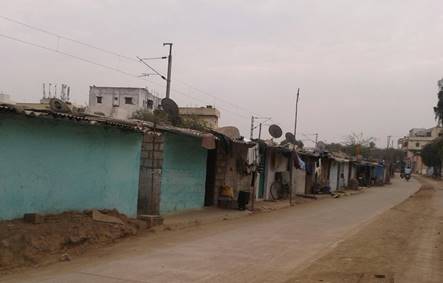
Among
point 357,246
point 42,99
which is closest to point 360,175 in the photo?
point 42,99

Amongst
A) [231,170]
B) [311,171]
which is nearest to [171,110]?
[231,170]

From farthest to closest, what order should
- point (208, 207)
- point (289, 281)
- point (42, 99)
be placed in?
point (42, 99) → point (208, 207) → point (289, 281)

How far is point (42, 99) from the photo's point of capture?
35.0 metres

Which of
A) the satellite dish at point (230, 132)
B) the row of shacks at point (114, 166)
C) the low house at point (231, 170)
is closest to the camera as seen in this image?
the row of shacks at point (114, 166)

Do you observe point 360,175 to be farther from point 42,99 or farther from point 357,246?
point 357,246

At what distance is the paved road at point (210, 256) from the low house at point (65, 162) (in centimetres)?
182

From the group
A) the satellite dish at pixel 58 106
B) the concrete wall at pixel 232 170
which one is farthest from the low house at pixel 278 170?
the satellite dish at pixel 58 106

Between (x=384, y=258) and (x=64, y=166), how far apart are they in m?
7.30

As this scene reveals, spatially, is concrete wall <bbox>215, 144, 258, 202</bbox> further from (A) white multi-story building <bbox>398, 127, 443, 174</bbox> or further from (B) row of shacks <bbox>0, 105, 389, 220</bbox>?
(A) white multi-story building <bbox>398, 127, 443, 174</bbox>

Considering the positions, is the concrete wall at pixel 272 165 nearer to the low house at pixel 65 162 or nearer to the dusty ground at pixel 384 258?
the dusty ground at pixel 384 258

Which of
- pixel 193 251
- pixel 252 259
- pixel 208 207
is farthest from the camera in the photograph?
pixel 208 207

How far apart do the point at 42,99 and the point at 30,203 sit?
80.5 ft

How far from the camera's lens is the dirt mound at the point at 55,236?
9781 mm

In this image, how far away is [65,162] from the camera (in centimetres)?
1278
